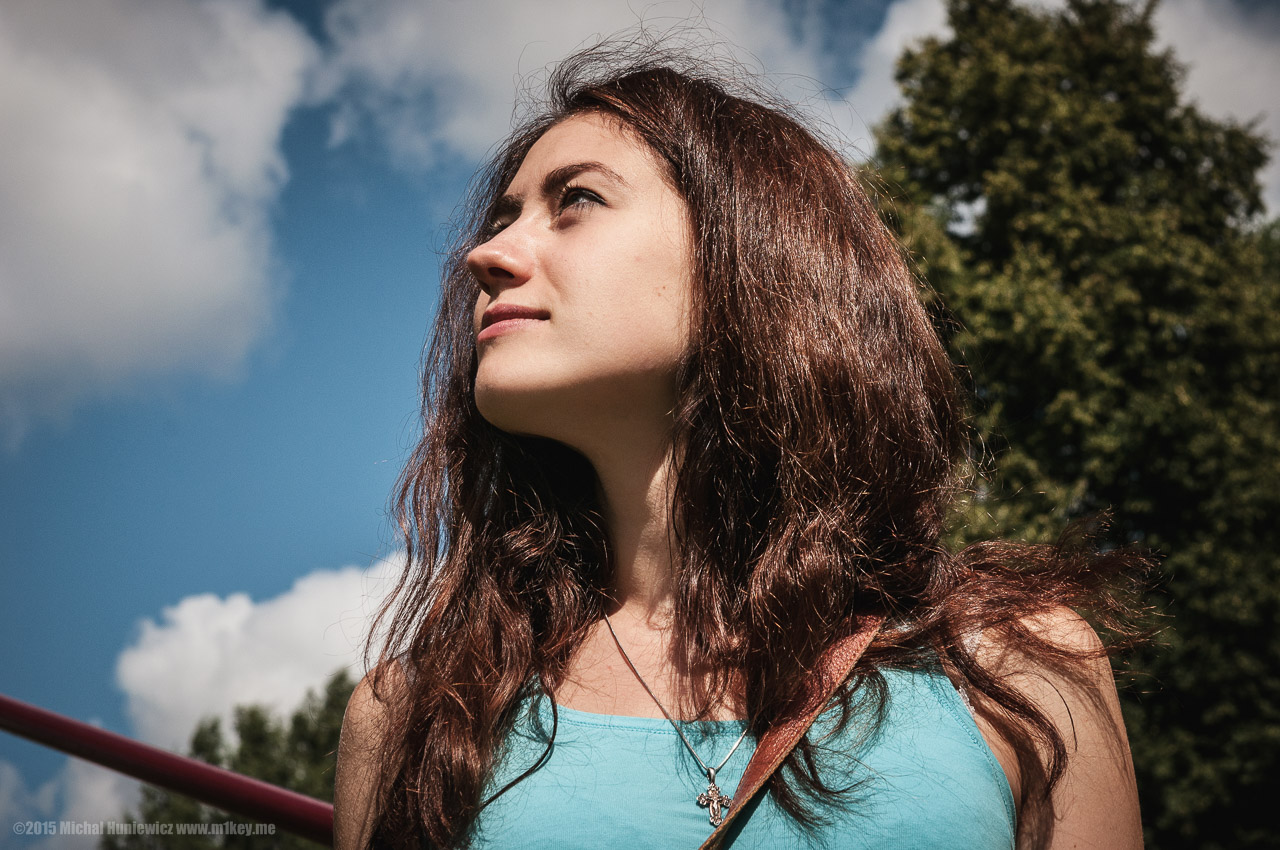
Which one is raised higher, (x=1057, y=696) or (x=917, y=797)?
(x=1057, y=696)

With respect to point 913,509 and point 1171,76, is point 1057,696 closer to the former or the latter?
point 913,509

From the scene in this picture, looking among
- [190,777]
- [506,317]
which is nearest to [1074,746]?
[506,317]

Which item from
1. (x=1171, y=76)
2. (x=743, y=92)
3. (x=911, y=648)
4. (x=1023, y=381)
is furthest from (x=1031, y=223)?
(x=911, y=648)

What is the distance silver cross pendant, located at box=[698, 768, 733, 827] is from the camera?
5.09 feet

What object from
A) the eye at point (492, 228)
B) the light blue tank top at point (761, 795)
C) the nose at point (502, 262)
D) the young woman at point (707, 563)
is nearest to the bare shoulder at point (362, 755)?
the young woman at point (707, 563)

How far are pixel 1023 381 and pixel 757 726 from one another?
41.3 ft

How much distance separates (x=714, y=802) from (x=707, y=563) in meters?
0.51

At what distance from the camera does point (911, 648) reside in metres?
1.71

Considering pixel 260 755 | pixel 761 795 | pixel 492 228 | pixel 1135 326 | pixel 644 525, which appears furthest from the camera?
pixel 260 755

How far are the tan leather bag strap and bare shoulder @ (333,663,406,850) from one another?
0.76 metres

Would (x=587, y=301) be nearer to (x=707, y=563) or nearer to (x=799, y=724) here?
(x=707, y=563)

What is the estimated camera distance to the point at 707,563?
6.36 feet

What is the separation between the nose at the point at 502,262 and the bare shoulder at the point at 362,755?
87cm

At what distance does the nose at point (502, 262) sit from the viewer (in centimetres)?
198
